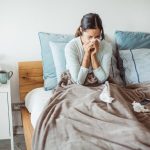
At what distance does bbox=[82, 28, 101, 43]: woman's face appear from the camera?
2127mm

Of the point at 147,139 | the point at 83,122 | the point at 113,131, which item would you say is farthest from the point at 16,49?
the point at 147,139

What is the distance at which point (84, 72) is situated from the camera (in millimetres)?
2086

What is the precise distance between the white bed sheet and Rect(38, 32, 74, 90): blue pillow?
0.25ft

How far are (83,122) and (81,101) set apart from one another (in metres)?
0.23

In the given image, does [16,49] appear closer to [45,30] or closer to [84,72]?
[45,30]

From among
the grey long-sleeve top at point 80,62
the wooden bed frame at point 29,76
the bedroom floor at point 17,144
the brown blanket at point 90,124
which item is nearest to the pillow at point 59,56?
the grey long-sleeve top at point 80,62

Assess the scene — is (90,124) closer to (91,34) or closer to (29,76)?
(91,34)

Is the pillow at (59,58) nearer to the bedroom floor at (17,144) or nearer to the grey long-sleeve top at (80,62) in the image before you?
the grey long-sleeve top at (80,62)

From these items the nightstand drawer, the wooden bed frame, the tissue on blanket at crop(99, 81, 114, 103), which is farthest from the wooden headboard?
the tissue on blanket at crop(99, 81, 114, 103)

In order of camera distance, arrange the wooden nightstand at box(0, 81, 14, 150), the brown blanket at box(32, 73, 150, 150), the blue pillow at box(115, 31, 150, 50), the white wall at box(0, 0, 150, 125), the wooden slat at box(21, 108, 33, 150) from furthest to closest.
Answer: the blue pillow at box(115, 31, 150, 50), the white wall at box(0, 0, 150, 125), the wooden nightstand at box(0, 81, 14, 150), the wooden slat at box(21, 108, 33, 150), the brown blanket at box(32, 73, 150, 150)

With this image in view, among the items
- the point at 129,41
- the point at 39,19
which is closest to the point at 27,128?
the point at 39,19

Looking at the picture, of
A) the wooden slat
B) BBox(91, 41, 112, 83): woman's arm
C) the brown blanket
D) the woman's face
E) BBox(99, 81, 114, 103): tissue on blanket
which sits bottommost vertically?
the wooden slat

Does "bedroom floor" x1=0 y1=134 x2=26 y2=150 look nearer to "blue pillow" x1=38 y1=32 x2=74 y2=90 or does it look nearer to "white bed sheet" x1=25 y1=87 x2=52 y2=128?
"white bed sheet" x1=25 y1=87 x2=52 y2=128

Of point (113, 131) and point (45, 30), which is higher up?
point (45, 30)
